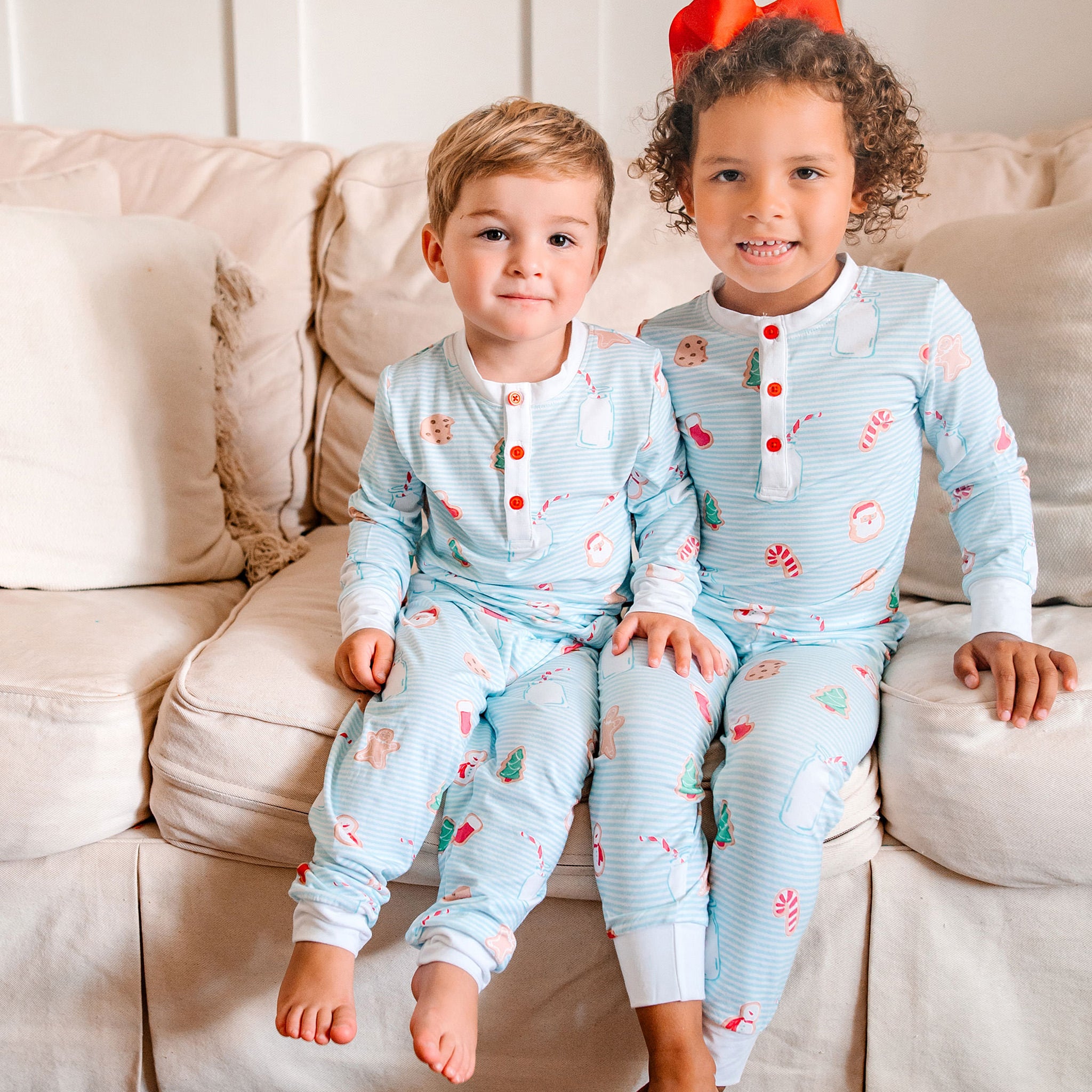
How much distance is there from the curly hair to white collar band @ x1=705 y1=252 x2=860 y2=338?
8 cm

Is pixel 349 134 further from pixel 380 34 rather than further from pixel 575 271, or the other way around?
pixel 575 271

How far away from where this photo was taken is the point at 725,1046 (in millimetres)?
842

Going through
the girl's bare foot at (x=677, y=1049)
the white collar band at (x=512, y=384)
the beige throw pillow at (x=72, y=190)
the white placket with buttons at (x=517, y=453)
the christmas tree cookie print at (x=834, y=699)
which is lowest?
the girl's bare foot at (x=677, y=1049)

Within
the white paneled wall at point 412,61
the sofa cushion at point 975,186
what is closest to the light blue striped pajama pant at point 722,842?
the sofa cushion at point 975,186

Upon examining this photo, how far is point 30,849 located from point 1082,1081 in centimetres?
102

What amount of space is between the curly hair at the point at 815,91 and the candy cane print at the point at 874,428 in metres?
0.23

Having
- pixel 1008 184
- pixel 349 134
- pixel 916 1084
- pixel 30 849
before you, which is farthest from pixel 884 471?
pixel 349 134

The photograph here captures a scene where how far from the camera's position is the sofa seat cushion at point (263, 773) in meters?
0.91

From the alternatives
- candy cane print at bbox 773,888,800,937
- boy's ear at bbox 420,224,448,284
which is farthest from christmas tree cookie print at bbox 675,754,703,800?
boy's ear at bbox 420,224,448,284

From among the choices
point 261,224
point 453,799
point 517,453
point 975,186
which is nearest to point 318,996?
point 453,799

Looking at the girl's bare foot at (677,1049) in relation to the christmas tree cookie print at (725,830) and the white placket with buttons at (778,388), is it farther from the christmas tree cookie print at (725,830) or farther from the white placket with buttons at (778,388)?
the white placket with buttons at (778,388)

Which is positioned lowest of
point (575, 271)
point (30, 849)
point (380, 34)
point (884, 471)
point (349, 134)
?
point (30, 849)

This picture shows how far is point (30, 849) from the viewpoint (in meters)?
0.97

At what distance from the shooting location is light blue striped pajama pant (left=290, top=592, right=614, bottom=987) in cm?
84
